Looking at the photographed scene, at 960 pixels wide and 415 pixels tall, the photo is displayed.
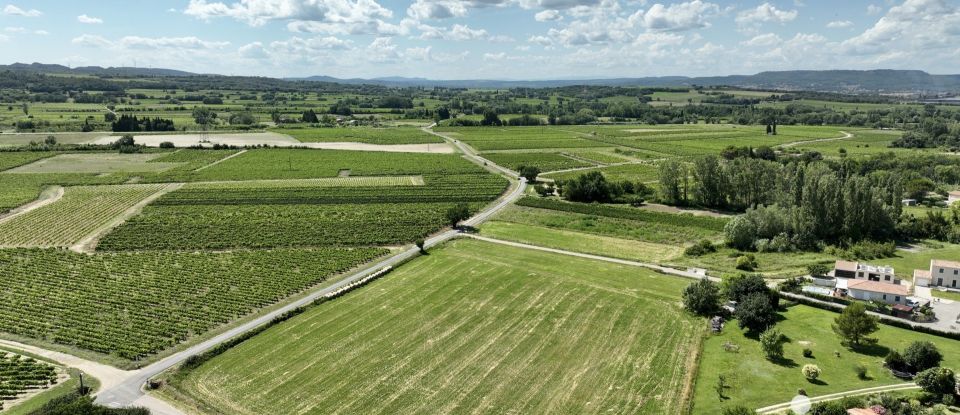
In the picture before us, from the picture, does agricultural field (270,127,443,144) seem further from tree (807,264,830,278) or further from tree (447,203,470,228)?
tree (807,264,830,278)

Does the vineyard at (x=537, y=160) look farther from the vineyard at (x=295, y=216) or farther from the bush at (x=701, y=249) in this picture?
the bush at (x=701, y=249)

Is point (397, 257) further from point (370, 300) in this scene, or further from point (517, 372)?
point (517, 372)

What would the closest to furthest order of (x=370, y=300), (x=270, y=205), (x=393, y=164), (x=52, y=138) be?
1. (x=370, y=300)
2. (x=270, y=205)
3. (x=393, y=164)
4. (x=52, y=138)

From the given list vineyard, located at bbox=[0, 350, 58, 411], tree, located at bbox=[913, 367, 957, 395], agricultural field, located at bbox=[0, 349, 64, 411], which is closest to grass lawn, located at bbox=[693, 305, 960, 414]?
tree, located at bbox=[913, 367, 957, 395]

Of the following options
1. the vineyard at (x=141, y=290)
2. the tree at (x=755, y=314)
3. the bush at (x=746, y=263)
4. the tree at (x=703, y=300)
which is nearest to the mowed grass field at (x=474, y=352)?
the tree at (x=703, y=300)

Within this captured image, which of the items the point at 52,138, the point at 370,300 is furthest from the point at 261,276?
the point at 52,138

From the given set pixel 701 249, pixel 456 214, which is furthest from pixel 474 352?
pixel 701 249
